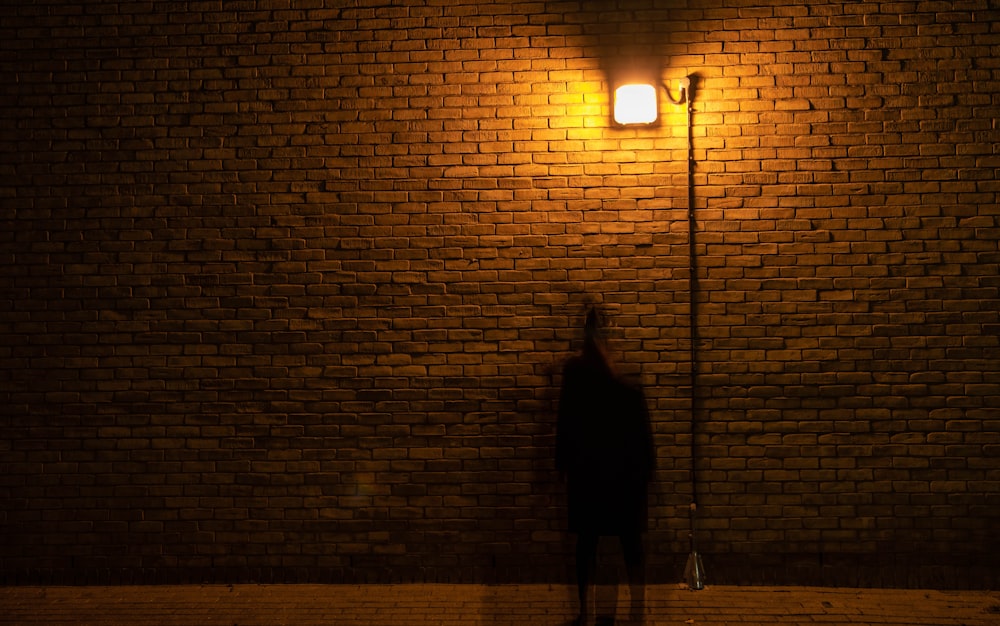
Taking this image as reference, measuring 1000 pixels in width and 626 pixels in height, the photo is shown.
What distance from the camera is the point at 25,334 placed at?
5.80 meters

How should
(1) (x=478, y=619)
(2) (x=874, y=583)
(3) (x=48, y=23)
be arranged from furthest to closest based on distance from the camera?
(3) (x=48, y=23)
(2) (x=874, y=583)
(1) (x=478, y=619)

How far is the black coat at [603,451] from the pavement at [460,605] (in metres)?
0.75

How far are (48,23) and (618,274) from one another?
4.62 metres

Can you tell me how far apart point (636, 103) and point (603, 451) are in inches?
98.2

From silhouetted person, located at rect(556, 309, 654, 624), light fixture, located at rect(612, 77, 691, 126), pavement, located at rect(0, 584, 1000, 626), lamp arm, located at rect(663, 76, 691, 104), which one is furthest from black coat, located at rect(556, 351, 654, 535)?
lamp arm, located at rect(663, 76, 691, 104)

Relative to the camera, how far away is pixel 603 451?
484cm

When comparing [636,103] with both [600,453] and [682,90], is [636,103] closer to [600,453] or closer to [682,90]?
[682,90]

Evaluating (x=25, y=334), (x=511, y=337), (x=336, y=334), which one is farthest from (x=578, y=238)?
(x=25, y=334)

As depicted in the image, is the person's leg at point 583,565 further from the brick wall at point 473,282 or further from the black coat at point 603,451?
the brick wall at point 473,282

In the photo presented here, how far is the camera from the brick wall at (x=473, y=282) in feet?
18.3

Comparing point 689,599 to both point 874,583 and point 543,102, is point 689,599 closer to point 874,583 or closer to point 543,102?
point 874,583

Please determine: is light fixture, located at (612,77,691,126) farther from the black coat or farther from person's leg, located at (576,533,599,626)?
person's leg, located at (576,533,599,626)

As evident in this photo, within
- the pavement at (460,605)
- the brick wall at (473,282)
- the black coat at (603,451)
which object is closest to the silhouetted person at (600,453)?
the black coat at (603,451)

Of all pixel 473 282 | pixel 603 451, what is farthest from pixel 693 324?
pixel 473 282
